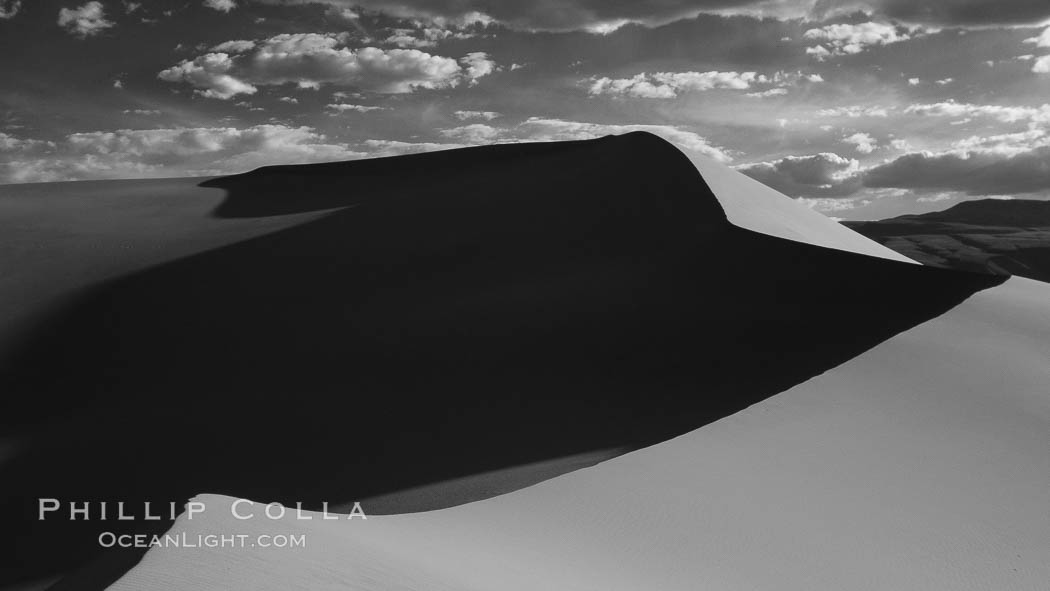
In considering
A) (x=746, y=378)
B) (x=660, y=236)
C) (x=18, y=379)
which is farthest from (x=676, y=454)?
(x=18, y=379)

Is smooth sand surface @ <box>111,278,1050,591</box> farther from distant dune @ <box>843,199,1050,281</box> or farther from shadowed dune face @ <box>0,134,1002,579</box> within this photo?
distant dune @ <box>843,199,1050,281</box>

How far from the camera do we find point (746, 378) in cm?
698

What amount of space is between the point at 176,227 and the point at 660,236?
731cm

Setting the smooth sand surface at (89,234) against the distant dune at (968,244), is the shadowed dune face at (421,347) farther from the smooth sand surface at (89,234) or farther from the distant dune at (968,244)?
the distant dune at (968,244)

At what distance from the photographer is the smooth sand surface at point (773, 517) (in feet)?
11.2

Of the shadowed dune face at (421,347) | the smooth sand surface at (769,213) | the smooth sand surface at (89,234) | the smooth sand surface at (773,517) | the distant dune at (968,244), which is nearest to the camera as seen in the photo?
the smooth sand surface at (773,517)

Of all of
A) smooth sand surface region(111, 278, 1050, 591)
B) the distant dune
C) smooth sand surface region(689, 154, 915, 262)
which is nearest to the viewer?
smooth sand surface region(111, 278, 1050, 591)

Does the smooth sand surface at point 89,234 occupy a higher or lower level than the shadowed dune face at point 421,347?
higher

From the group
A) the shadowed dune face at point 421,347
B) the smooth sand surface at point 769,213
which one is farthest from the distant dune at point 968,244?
the shadowed dune face at point 421,347

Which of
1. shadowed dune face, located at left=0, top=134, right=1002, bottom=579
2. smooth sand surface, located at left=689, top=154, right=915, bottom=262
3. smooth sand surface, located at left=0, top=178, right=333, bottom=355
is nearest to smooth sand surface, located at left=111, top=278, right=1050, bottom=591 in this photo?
shadowed dune face, located at left=0, top=134, right=1002, bottom=579

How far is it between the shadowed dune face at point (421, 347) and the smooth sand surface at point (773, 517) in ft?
1.98

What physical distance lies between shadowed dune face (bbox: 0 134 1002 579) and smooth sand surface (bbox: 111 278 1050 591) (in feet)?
1.98

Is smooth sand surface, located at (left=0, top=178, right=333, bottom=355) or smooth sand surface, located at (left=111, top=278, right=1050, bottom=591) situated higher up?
smooth sand surface, located at (left=0, top=178, right=333, bottom=355)

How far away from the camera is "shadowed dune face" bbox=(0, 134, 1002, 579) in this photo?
5.99 meters
